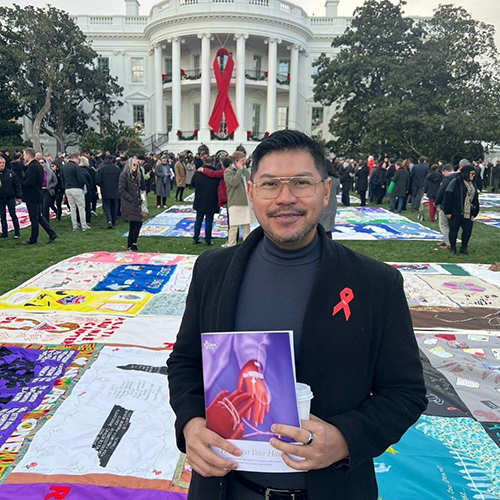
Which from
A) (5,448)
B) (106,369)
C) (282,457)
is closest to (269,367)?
(282,457)

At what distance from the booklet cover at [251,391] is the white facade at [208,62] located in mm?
32850

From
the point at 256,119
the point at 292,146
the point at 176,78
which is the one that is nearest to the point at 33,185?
the point at 292,146

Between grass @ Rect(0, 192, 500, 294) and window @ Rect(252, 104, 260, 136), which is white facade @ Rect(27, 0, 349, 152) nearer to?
window @ Rect(252, 104, 260, 136)

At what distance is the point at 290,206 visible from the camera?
4.68 ft

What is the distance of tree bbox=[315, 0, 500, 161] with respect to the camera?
24.2 meters

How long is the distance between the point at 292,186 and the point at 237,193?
7.07 metres

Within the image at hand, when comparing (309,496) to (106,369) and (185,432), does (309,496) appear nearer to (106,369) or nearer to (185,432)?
(185,432)

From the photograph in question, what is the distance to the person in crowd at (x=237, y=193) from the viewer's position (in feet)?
27.2

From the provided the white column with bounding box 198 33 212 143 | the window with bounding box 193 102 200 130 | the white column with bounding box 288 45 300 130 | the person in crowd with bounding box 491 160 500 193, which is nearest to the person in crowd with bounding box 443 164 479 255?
the person in crowd with bounding box 491 160 500 193

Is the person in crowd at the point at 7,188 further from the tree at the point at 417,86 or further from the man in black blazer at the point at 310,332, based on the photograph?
the tree at the point at 417,86

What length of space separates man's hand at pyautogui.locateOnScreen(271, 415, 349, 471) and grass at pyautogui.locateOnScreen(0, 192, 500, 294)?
6.46 m

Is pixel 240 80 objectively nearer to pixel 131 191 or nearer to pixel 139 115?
pixel 139 115

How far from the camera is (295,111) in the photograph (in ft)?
125

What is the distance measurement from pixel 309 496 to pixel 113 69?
144 feet
